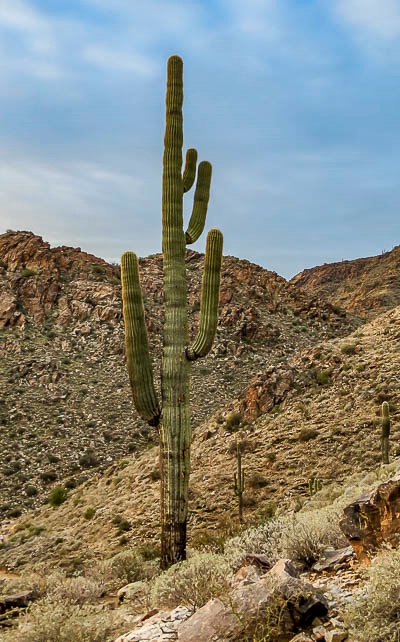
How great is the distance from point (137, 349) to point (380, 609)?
19.9ft

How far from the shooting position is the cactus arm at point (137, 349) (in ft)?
29.6

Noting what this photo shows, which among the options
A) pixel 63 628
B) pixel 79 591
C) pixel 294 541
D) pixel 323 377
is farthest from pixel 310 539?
pixel 323 377

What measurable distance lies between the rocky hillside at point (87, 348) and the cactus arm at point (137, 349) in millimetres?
15015

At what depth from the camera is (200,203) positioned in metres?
10.8

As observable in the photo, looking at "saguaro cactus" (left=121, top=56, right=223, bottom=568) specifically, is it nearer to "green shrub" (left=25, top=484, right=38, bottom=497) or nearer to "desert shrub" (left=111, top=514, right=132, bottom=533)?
"desert shrub" (left=111, top=514, right=132, bottom=533)

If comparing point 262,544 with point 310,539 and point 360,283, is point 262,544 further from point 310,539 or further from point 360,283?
point 360,283

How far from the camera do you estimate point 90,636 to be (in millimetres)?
5352

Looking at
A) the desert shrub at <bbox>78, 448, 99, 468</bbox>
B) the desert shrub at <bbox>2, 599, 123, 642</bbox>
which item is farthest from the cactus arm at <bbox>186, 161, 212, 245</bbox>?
the desert shrub at <bbox>78, 448, 99, 468</bbox>

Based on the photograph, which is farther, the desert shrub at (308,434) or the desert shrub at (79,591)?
the desert shrub at (308,434)

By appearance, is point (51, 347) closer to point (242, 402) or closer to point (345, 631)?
point (242, 402)

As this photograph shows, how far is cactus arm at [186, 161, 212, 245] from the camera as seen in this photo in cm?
1050

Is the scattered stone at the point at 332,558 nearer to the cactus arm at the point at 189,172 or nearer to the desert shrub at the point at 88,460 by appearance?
the cactus arm at the point at 189,172

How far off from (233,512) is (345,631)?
1192cm

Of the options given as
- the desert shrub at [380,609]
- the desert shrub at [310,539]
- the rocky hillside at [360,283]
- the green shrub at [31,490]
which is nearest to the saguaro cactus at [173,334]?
the desert shrub at [310,539]
